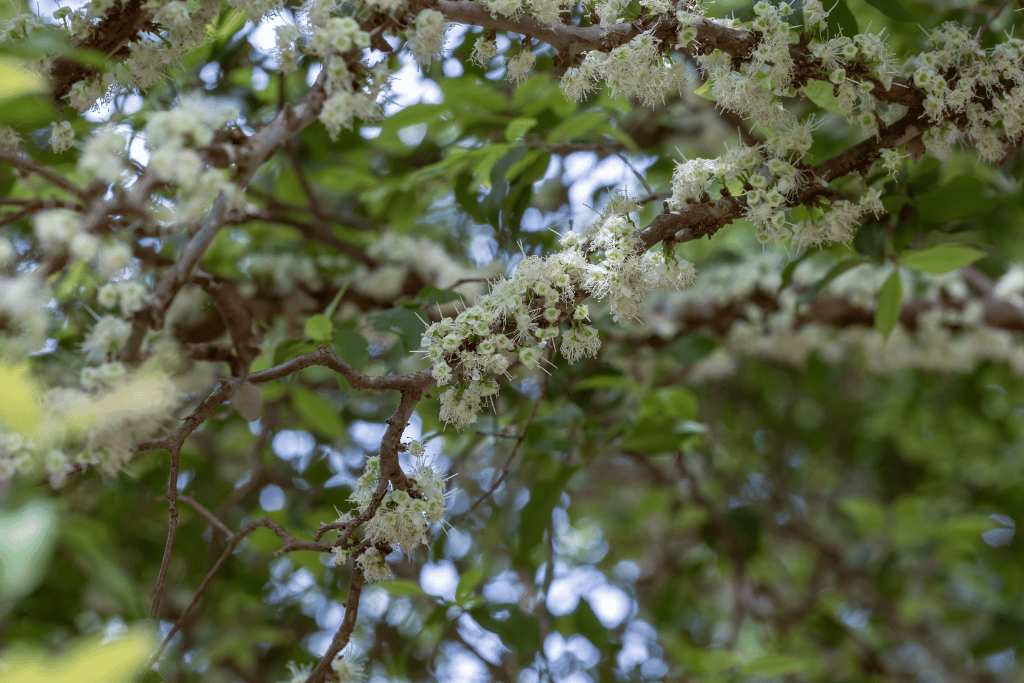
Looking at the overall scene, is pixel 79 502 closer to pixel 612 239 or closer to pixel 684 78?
pixel 612 239

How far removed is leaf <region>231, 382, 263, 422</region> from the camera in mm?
1141

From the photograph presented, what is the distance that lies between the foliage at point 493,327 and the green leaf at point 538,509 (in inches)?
0.4

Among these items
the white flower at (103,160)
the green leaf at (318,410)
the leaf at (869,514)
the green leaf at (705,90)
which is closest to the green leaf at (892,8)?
the green leaf at (705,90)

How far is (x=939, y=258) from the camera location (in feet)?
5.13

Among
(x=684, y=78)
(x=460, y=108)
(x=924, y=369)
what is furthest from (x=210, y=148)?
(x=924, y=369)

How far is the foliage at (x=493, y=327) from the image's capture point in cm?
99

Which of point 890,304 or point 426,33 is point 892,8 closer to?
point 890,304

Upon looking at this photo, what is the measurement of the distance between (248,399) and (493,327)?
16.2 inches

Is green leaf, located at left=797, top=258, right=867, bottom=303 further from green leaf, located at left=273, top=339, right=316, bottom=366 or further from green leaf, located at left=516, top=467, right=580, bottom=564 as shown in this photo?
green leaf, located at left=273, top=339, right=316, bottom=366

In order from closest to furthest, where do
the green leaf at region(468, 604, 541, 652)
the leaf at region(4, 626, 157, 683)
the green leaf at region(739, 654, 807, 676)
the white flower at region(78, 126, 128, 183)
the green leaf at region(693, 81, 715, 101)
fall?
the leaf at region(4, 626, 157, 683) < the white flower at region(78, 126, 128, 183) < the green leaf at region(693, 81, 715, 101) < the green leaf at region(468, 604, 541, 652) < the green leaf at region(739, 654, 807, 676)

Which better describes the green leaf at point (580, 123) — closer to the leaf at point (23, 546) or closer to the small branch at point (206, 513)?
the small branch at point (206, 513)

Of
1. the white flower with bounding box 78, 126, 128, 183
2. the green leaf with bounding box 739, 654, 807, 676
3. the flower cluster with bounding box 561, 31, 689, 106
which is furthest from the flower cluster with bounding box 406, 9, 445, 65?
the green leaf with bounding box 739, 654, 807, 676

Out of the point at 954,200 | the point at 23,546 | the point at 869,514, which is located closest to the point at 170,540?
the point at 23,546

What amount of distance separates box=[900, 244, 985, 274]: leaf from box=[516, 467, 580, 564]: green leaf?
0.89m
